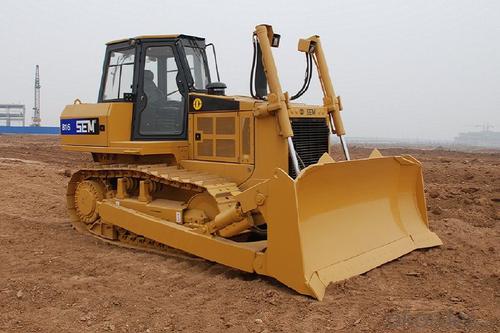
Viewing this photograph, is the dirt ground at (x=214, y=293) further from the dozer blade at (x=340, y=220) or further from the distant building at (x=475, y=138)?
the distant building at (x=475, y=138)

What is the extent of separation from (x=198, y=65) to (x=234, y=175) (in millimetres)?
1886

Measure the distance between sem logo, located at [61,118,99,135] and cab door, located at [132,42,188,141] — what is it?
67 cm

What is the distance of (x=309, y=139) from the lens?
6.66 meters

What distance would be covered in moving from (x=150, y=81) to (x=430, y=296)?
4.76m

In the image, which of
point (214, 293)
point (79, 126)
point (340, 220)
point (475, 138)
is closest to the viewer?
point (214, 293)

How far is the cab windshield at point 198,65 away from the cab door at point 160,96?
0.19 m

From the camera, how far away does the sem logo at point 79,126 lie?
25.2 ft

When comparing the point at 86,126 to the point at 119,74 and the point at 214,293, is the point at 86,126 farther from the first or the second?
the point at 214,293

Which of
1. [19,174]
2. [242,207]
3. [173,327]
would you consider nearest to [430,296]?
[242,207]

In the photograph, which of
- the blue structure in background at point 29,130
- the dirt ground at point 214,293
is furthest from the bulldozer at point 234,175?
the blue structure in background at point 29,130

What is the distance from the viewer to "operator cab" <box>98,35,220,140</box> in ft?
23.5

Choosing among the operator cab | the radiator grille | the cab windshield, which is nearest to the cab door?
the operator cab

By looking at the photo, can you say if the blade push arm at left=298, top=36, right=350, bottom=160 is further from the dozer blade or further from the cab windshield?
the cab windshield

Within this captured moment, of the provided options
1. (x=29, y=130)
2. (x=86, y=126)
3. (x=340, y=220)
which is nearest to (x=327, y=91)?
(x=340, y=220)
